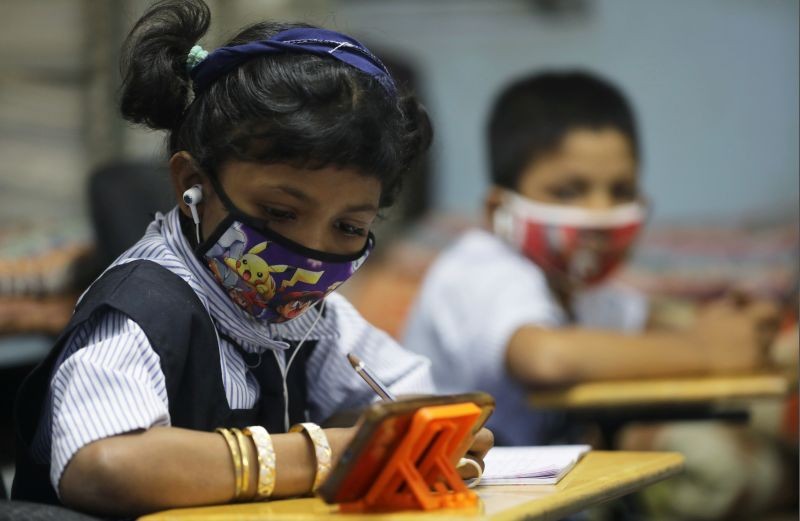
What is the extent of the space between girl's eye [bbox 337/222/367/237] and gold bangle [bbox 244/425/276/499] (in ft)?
1.02

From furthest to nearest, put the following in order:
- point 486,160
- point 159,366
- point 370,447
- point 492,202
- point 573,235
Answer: point 486,160, point 492,202, point 573,235, point 159,366, point 370,447

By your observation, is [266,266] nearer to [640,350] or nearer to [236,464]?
[236,464]

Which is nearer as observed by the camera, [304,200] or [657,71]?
[304,200]

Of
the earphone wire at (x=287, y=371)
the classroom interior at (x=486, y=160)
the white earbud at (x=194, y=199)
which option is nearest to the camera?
the white earbud at (x=194, y=199)

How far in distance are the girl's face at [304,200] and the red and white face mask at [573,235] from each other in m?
1.60

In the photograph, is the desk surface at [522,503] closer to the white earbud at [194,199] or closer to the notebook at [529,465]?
the notebook at [529,465]

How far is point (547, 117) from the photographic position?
3.28 m

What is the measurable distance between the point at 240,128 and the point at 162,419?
360 millimetres

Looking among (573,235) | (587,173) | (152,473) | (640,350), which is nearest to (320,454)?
(152,473)

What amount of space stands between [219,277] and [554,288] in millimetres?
1722

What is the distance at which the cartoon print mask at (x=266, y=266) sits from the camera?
1455 millimetres

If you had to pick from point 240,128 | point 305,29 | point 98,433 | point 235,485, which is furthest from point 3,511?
point 305,29

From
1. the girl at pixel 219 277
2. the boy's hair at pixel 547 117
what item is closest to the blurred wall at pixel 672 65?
the boy's hair at pixel 547 117

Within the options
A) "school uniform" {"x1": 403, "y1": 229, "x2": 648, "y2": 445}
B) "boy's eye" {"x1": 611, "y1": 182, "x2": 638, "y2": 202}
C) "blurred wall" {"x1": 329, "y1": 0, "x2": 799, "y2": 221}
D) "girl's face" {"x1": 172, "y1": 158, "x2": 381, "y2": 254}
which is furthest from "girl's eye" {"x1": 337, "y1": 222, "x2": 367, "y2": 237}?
"blurred wall" {"x1": 329, "y1": 0, "x2": 799, "y2": 221}
